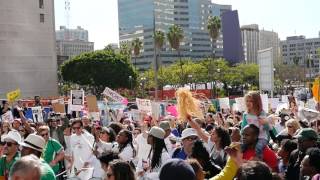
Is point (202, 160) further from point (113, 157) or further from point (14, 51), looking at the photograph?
point (14, 51)

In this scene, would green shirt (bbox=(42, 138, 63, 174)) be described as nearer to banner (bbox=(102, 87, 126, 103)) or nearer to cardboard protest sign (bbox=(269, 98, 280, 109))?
banner (bbox=(102, 87, 126, 103))

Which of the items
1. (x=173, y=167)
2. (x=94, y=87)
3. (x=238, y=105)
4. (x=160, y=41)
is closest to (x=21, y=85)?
(x=94, y=87)

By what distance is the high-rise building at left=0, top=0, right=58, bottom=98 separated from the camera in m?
63.2

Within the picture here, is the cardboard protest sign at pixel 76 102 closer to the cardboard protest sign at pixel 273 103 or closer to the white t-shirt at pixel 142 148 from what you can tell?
the cardboard protest sign at pixel 273 103

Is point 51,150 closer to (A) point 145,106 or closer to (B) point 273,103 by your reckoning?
(A) point 145,106

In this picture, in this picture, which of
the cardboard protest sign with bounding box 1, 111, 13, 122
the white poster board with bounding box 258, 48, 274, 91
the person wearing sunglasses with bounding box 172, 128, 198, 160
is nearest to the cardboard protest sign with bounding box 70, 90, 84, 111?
the cardboard protest sign with bounding box 1, 111, 13, 122

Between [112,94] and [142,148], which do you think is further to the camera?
[112,94]

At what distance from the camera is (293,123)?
30.4ft

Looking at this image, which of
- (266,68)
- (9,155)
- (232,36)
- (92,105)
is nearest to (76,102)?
(92,105)

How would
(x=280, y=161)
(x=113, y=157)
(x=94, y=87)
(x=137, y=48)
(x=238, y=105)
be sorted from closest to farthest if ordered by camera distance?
(x=113, y=157) < (x=280, y=161) < (x=238, y=105) < (x=94, y=87) < (x=137, y=48)

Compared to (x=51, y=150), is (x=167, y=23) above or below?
above

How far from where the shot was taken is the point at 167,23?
169 meters

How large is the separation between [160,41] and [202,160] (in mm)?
88494

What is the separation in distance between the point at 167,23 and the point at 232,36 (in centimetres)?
4519
